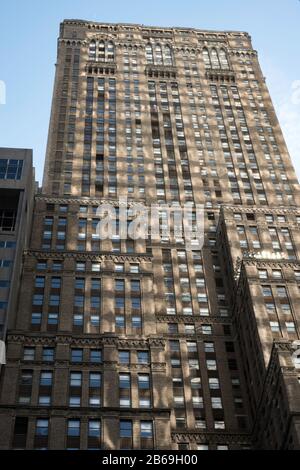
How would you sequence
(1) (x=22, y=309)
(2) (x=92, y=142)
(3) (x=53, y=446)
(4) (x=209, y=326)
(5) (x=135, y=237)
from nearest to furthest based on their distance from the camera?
(3) (x=53, y=446)
(1) (x=22, y=309)
(4) (x=209, y=326)
(5) (x=135, y=237)
(2) (x=92, y=142)

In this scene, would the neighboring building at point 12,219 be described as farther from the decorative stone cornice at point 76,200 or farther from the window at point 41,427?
the window at point 41,427

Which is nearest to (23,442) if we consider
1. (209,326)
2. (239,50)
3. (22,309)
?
(22,309)

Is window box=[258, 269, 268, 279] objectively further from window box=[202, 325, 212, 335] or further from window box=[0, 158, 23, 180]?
window box=[0, 158, 23, 180]

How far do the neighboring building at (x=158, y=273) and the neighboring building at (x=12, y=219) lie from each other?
12.9 feet

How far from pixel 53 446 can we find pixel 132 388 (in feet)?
37.5

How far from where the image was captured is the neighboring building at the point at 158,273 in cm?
7356

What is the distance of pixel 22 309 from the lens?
85.2m

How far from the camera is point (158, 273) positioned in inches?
3962

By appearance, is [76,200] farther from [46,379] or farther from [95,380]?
[95,380]

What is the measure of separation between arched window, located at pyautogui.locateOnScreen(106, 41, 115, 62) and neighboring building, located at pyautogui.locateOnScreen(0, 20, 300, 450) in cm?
46

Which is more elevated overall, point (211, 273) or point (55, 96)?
point (55, 96)

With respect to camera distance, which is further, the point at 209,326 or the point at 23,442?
the point at 209,326

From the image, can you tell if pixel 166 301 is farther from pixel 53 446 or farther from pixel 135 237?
pixel 53 446

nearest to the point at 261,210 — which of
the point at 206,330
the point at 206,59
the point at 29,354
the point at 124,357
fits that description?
the point at 206,330
